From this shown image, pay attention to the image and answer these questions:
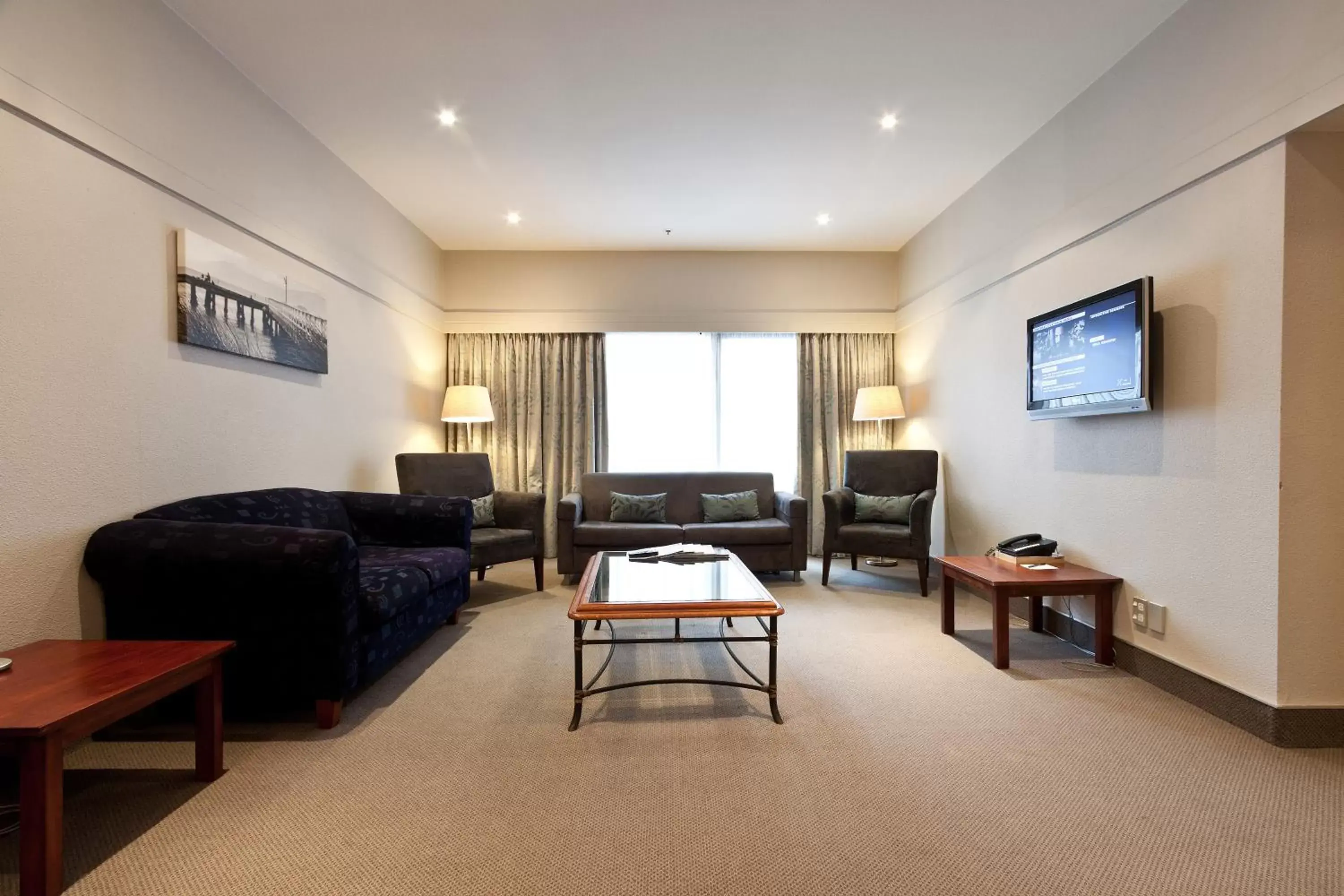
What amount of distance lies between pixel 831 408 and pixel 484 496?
10.7ft

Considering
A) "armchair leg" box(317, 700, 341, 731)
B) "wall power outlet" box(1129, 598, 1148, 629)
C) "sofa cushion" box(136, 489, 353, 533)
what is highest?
"sofa cushion" box(136, 489, 353, 533)

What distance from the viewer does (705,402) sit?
5.80m

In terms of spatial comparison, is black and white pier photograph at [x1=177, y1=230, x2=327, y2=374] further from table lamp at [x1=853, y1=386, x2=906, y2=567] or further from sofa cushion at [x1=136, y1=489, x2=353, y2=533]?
table lamp at [x1=853, y1=386, x2=906, y2=567]

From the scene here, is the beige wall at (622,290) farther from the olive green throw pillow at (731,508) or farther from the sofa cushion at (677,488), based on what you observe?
the olive green throw pillow at (731,508)

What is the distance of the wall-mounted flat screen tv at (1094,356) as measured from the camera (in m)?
2.54

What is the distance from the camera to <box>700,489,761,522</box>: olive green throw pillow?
4.88m

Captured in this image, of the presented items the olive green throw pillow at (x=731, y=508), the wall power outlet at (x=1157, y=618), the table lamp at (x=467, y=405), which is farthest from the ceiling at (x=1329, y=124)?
the table lamp at (x=467, y=405)

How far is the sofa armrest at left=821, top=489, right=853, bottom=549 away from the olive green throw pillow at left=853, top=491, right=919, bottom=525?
161mm

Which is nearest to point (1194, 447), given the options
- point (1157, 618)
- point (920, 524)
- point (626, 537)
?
point (1157, 618)

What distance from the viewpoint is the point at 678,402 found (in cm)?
580

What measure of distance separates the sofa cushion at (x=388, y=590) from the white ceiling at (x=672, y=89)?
2377mm

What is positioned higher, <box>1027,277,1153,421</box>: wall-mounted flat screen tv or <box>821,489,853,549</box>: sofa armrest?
<box>1027,277,1153,421</box>: wall-mounted flat screen tv

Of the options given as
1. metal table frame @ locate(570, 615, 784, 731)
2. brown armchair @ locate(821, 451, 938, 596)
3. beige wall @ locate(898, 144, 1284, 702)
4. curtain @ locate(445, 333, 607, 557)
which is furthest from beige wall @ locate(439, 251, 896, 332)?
metal table frame @ locate(570, 615, 784, 731)

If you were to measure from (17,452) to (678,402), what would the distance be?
14.7 feet
